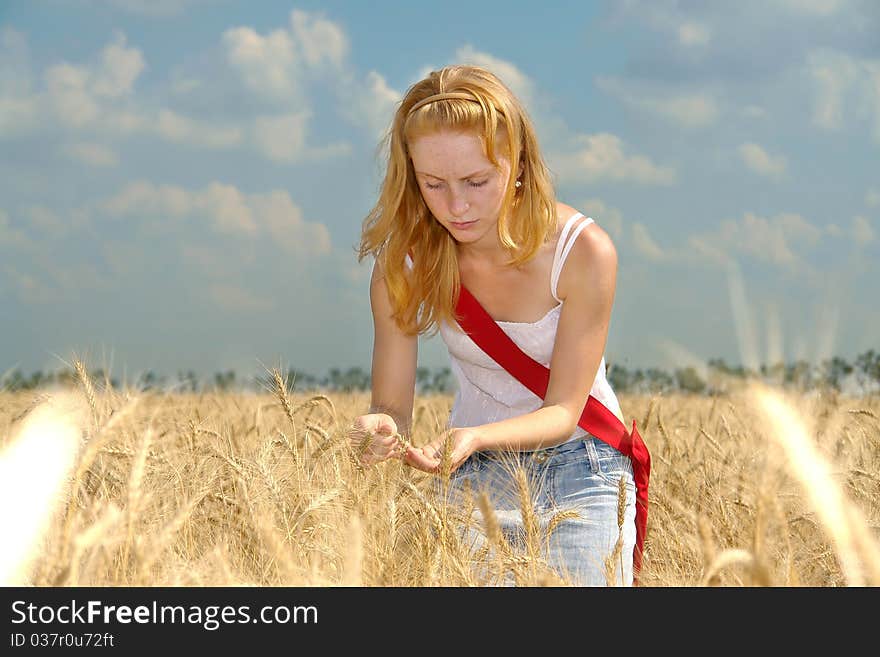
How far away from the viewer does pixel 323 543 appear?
2.16 m

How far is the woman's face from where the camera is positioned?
244cm

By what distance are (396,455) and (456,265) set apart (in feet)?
2.50

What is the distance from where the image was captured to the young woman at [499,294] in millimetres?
2451

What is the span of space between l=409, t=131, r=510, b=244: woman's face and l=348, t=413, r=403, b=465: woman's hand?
0.56 meters

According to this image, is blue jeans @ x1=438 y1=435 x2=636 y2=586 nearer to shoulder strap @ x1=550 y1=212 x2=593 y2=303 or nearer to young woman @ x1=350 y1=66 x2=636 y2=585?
young woman @ x1=350 y1=66 x2=636 y2=585

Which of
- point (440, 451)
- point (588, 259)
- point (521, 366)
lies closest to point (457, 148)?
point (588, 259)

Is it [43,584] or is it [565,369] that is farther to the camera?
[565,369]

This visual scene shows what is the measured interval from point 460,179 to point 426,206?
0.36 m

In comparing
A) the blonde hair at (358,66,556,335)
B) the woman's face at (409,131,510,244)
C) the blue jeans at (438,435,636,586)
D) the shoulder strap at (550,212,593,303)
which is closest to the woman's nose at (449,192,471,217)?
the woman's face at (409,131,510,244)

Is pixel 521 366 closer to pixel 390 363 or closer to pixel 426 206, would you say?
pixel 390 363

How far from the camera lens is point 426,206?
280 cm
